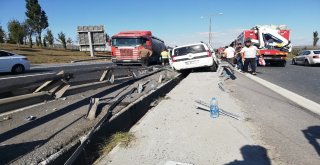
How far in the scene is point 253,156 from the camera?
11.9 feet

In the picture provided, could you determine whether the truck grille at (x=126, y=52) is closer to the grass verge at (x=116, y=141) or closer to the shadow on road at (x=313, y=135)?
the grass verge at (x=116, y=141)

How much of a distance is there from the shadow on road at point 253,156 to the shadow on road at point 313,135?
780mm

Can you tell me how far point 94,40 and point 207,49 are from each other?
2415 cm

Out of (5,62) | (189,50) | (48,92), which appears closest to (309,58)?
(189,50)

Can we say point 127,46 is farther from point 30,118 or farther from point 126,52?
point 30,118

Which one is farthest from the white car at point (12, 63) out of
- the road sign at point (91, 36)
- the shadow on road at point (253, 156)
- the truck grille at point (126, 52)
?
the road sign at point (91, 36)

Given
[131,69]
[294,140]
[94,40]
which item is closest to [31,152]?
[294,140]

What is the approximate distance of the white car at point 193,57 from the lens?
14.1 m

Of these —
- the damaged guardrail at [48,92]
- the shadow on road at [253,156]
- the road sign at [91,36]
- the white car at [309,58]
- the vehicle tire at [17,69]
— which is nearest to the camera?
the shadow on road at [253,156]

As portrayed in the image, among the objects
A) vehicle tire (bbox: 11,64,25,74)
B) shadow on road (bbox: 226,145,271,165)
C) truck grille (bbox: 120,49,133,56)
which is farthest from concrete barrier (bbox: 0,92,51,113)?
truck grille (bbox: 120,49,133,56)

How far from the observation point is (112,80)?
915 centimetres

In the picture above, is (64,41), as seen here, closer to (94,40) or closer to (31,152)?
(94,40)

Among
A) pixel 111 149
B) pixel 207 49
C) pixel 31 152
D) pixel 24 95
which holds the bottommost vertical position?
pixel 111 149

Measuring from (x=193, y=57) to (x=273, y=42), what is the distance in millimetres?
10669
